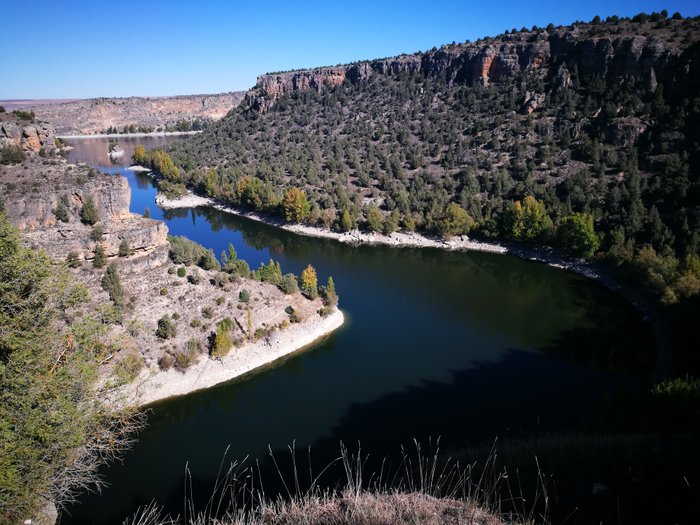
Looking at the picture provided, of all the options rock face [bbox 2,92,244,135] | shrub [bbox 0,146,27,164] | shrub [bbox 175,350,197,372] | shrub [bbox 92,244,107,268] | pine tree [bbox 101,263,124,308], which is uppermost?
rock face [bbox 2,92,244,135]

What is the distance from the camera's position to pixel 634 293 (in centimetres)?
3572

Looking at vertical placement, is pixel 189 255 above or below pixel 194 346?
above

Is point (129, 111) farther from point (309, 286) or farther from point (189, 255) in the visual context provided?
point (309, 286)

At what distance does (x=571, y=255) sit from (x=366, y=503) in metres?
43.2

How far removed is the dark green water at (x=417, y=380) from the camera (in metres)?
20.5

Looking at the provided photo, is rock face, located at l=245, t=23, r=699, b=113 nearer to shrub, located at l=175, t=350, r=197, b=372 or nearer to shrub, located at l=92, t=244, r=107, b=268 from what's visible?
shrub, located at l=175, t=350, r=197, b=372

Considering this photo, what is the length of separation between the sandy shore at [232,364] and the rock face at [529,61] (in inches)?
2132

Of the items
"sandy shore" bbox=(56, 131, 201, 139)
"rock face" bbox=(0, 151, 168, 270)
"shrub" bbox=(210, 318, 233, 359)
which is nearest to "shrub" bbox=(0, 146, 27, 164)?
"rock face" bbox=(0, 151, 168, 270)

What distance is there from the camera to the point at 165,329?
→ 25641 mm

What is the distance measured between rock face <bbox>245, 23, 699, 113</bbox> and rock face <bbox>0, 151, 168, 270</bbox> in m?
59.6

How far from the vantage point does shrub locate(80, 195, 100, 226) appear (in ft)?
85.5

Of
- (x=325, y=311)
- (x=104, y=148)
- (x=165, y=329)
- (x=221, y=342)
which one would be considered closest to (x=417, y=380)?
(x=325, y=311)

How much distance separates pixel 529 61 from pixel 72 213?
7060 cm

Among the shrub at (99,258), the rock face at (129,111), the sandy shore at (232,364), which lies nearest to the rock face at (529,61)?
the sandy shore at (232,364)
